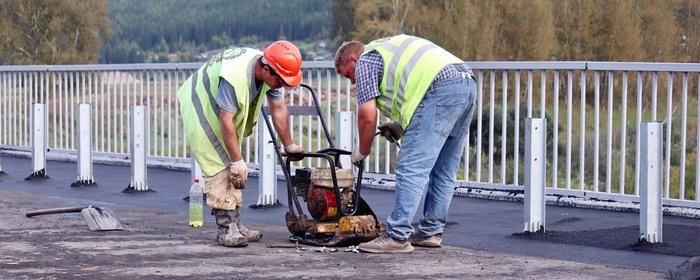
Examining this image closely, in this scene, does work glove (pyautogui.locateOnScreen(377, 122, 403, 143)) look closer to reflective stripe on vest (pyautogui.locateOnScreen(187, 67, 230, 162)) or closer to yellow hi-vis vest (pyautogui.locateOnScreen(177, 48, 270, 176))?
yellow hi-vis vest (pyautogui.locateOnScreen(177, 48, 270, 176))

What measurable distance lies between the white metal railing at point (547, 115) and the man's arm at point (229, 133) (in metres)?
4.20

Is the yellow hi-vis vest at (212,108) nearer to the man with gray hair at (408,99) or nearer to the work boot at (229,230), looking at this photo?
the work boot at (229,230)

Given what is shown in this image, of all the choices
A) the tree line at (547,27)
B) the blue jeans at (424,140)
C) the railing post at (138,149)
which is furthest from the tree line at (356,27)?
the blue jeans at (424,140)

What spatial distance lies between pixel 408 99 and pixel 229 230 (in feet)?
5.08

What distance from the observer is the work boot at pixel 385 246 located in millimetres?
10219

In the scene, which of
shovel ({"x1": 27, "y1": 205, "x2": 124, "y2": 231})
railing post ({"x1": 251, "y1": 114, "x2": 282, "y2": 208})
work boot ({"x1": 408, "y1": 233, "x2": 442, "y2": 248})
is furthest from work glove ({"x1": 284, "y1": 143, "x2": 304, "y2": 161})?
railing post ({"x1": 251, "y1": 114, "x2": 282, "y2": 208})

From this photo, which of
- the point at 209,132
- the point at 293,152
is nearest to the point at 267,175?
the point at 293,152

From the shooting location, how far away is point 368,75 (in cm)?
1012

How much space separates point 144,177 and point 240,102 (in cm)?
554

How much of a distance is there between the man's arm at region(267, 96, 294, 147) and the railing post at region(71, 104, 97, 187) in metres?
5.46

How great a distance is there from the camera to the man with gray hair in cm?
1017

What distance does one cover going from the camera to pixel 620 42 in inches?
2324

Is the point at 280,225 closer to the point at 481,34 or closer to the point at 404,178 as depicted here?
the point at 404,178

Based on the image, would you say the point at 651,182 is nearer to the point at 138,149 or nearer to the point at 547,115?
the point at 547,115
